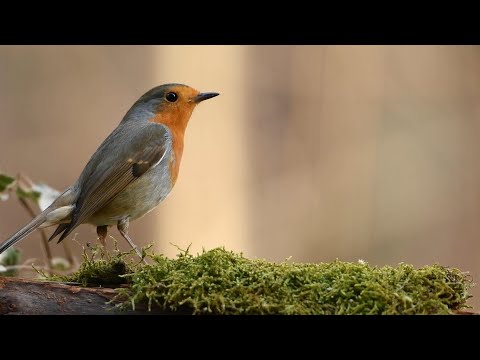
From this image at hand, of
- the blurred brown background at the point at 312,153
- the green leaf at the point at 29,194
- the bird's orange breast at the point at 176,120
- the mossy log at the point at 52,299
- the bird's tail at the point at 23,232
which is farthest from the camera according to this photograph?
the blurred brown background at the point at 312,153

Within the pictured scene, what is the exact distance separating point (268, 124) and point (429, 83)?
2124 millimetres

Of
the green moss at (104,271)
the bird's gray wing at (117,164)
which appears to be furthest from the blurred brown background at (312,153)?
the green moss at (104,271)

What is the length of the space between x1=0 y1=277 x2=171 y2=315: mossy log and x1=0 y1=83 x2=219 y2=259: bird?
82 cm

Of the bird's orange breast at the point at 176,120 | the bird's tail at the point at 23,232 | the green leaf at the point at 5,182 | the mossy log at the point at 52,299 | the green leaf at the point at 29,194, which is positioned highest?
the bird's orange breast at the point at 176,120

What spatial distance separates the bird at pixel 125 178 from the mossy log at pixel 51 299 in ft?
2.70

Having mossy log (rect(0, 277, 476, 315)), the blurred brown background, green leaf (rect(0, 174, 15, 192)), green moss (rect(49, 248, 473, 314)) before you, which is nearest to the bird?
green leaf (rect(0, 174, 15, 192))

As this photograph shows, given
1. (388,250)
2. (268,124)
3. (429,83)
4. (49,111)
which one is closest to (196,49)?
(268,124)

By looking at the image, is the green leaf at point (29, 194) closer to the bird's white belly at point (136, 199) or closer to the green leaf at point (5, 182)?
the green leaf at point (5, 182)

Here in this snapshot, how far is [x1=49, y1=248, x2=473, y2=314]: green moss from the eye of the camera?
2.52m

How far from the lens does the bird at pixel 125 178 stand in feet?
12.3

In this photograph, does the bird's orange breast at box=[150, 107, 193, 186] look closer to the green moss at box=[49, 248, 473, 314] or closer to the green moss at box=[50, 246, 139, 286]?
the green moss at box=[50, 246, 139, 286]

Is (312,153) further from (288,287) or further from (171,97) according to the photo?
(288,287)

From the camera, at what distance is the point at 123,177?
3.88 metres

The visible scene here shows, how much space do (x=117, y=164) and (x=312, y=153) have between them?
5.08 meters
